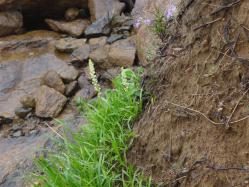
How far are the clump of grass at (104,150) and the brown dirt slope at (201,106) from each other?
0.11m

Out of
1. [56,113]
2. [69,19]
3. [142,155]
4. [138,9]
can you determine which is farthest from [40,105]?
[142,155]

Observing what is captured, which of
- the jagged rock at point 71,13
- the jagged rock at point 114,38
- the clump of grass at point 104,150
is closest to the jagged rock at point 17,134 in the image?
the jagged rock at point 114,38

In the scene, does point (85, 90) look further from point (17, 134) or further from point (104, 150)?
point (104, 150)

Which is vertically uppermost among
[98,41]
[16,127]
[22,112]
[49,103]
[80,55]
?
[98,41]

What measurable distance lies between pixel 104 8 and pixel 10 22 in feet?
5.86

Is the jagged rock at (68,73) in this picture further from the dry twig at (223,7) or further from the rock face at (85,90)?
the dry twig at (223,7)

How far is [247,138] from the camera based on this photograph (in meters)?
2.74

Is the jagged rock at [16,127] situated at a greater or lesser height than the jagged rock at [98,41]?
lesser

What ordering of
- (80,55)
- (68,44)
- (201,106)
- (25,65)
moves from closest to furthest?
(201,106), (80,55), (25,65), (68,44)

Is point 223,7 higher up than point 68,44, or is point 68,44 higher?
point 223,7

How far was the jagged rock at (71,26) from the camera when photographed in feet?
28.9

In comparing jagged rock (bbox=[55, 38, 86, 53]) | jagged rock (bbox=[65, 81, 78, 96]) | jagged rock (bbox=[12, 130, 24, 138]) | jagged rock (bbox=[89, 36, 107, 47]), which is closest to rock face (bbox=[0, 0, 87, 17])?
jagged rock (bbox=[55, 38, 86, 53])

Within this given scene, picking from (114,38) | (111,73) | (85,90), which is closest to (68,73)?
(85,90)

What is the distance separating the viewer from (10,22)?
9.18m
